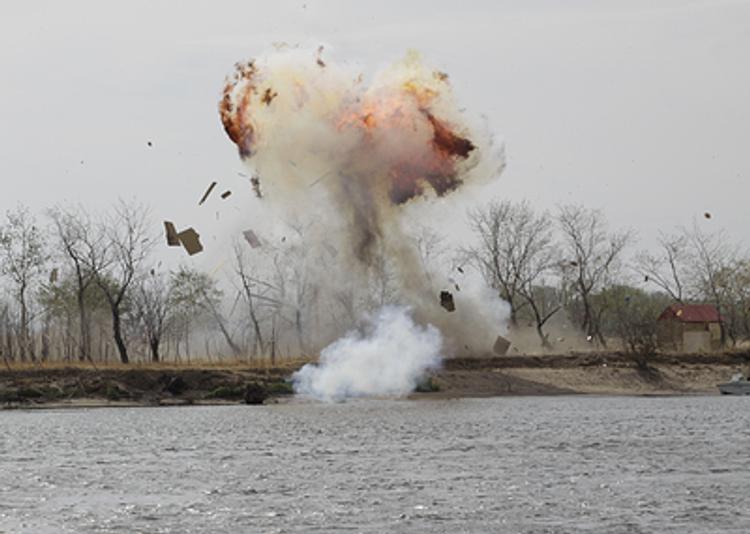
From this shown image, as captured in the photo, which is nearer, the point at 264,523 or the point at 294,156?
the point at 264,523

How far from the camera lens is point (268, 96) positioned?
88.5 meters

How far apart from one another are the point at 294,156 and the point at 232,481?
47104mm

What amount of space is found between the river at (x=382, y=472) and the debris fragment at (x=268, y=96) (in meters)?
21.6

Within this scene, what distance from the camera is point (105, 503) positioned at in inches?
1593

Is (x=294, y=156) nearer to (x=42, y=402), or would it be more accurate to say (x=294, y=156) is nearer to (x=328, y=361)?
(x=328, y=361)

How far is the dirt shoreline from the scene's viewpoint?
304 ft

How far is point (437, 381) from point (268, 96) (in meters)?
23.4

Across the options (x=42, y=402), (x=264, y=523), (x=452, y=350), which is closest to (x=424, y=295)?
(x=452, y=350)

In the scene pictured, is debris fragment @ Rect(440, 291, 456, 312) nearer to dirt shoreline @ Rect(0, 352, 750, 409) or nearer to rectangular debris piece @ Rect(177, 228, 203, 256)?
dirt shoreline @ Rect(0, 352, 750, 409)

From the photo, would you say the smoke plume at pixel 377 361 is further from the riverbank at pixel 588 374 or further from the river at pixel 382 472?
the river at pixel 382 472

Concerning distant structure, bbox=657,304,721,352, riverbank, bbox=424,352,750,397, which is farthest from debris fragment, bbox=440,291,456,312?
distant structure, bbox=657,304,721,352

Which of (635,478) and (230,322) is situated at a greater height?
(230,322)

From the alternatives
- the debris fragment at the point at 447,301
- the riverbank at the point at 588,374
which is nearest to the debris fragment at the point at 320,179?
the debris fragment at the point at 447,301

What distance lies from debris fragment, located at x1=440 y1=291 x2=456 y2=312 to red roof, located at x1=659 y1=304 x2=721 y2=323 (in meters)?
37.4
